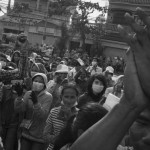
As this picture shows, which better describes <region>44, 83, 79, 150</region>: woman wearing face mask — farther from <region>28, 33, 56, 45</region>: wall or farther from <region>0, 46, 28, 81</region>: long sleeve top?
<region>28, 33, 56, 45</region>: wall

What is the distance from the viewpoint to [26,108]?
552 cm

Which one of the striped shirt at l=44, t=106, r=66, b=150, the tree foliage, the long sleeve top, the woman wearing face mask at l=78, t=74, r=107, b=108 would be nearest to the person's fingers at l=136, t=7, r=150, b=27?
the striped shirt at l=44, t=106, r=66, b=150

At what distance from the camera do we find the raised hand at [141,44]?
4.09 ft

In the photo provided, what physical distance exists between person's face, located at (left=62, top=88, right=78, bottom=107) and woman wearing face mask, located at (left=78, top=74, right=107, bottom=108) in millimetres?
333

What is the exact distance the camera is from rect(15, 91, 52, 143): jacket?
17.6ft

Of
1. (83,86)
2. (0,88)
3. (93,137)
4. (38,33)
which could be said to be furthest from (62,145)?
(38,33)

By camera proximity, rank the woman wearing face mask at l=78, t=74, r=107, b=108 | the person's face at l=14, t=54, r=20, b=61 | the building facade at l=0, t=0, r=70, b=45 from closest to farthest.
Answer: the woman wearing face mask at l=78, t=74, r=107, b=108 < the person's face at l=14, t=54, r=20, b=61 < the building facade at l=0, t=0, r=70, b=45

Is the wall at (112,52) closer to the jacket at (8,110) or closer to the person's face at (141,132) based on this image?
the jacket at (8,110)

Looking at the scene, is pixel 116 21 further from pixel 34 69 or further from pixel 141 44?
pixel 141 44

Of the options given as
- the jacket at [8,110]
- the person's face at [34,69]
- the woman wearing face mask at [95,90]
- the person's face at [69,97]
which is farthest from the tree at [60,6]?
the person's face at [69,97]

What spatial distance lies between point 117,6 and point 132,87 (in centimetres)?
3966

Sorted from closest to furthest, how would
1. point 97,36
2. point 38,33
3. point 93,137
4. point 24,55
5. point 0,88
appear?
point 93,137 < point 0,88 < point 24,55 < point 97,36 < point 38,33

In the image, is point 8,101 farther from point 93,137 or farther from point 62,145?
point 93,137

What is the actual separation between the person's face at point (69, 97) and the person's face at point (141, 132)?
131 inches
